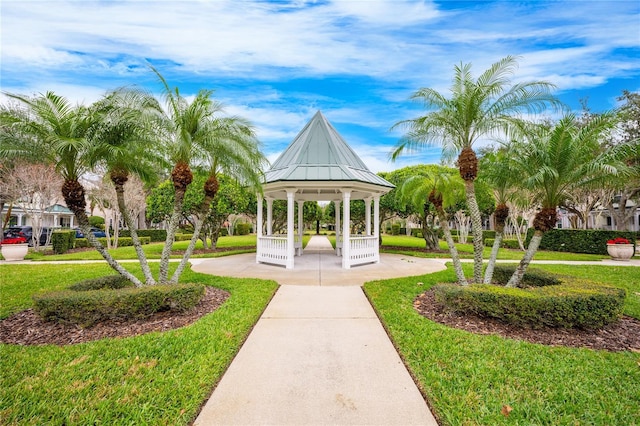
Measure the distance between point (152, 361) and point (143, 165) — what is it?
4.90 m

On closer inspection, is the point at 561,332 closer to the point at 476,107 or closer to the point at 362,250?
the point at 476,107

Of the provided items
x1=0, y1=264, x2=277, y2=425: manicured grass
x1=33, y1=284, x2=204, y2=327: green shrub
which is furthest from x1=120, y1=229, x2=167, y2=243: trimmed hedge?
x1=0, y1=264, x2=277, y2=425: manicured grass

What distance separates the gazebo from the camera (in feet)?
35.7

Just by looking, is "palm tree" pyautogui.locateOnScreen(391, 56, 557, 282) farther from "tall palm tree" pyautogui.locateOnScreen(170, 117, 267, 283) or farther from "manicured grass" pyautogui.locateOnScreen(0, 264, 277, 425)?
"manicured grass" pyautogui.locateOnScreen(0, 264, 277, 425)

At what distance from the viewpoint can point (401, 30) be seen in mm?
8414

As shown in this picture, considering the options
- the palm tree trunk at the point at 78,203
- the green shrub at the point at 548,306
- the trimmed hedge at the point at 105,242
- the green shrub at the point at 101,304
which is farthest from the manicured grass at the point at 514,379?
the trimmed hedge at the point at 105,242

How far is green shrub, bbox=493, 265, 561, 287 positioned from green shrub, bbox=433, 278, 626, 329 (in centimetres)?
135

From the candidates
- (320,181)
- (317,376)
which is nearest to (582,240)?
(320,181)

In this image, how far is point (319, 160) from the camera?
481 inches

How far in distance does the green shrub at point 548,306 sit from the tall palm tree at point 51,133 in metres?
7.07

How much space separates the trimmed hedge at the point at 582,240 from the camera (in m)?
16.0

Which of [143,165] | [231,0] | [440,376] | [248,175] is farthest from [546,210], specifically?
[143,165]

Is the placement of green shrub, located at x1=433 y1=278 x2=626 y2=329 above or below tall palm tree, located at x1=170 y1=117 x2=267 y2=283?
below

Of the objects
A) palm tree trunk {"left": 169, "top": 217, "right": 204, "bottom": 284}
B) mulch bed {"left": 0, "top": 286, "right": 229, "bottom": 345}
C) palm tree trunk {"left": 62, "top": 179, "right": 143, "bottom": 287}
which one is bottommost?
mulch bed {"left": 0, "top": 286, "right": 229, "bottom": 345}
